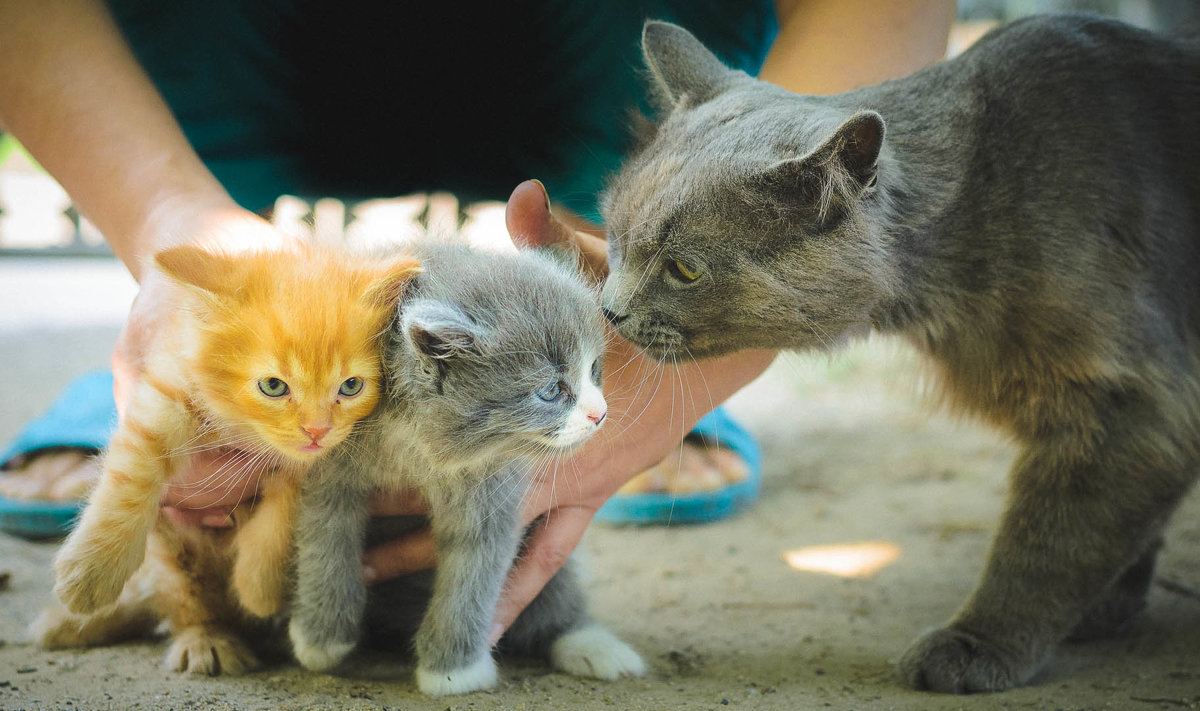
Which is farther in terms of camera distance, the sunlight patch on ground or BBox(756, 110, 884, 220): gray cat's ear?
the sunlight patch on ground

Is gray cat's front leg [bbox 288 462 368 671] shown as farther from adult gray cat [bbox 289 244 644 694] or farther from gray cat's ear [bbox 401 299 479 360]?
gray cat's ear [bbox 401 299 479 360]

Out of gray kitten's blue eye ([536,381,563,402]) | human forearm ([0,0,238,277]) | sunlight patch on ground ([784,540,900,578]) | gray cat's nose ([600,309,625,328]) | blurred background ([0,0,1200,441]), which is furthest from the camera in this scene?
blurred background ([0,0,1200,441])

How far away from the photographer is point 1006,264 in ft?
5.33

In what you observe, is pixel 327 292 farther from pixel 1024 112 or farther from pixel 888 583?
pixel 888 583

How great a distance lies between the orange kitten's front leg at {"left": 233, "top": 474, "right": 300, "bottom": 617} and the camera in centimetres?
141

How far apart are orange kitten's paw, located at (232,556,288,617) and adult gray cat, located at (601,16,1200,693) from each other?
70cm

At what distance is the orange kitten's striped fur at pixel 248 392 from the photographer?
1.26m

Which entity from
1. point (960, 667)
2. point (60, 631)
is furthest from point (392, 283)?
point (960, 667)

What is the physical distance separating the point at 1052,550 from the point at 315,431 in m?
1.32

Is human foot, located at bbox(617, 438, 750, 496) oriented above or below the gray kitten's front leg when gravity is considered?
below

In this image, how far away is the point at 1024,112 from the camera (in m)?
1.66

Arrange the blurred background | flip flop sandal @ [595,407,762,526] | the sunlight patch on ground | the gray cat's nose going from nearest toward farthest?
the gray cat's nose
the sunlight patch on ground
flip flop sandal @ [595,407,762,526]
the blurred background

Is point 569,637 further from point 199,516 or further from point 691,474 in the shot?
point 691,474

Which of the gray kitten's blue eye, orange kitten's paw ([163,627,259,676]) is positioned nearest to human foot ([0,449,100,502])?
orange kitten's paw ([163,627,259,676])
